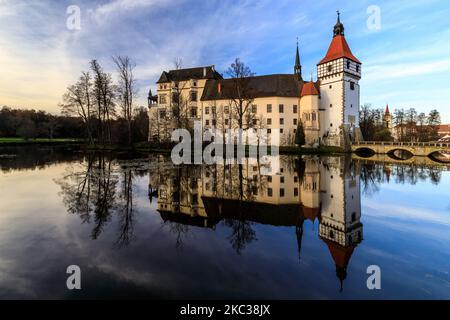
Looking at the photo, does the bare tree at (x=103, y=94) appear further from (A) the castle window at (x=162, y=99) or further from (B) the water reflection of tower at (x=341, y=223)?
(B) the water reflection of tower at (x=341, y=223)

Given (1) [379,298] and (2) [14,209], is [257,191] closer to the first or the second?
(1) [379,298]

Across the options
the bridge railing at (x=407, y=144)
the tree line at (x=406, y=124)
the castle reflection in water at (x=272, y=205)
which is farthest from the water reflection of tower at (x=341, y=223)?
the tree line at (x=406, y=124)

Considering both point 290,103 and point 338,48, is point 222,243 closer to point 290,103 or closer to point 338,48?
point 290,103

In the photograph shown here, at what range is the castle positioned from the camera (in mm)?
39625

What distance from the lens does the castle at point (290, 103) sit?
130 ft

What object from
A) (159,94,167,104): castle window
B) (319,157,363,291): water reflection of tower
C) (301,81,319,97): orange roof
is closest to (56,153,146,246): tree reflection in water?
(319,157,363,291): water reflection of tower

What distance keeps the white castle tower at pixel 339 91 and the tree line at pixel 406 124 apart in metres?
20.3

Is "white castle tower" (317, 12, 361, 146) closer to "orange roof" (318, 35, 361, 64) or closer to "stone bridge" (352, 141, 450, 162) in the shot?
"orange roof" (318, 35, 361, 64)

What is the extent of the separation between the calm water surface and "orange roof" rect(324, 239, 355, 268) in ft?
0.13

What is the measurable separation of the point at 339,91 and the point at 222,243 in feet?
136

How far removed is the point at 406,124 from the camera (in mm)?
64000

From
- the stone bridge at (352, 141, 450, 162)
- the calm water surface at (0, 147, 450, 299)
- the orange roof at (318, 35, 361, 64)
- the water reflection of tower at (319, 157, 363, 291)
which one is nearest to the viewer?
the calm water surface at (0, 147, 450, 299)

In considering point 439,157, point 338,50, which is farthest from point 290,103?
point 439,157

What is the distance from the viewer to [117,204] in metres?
8.45
